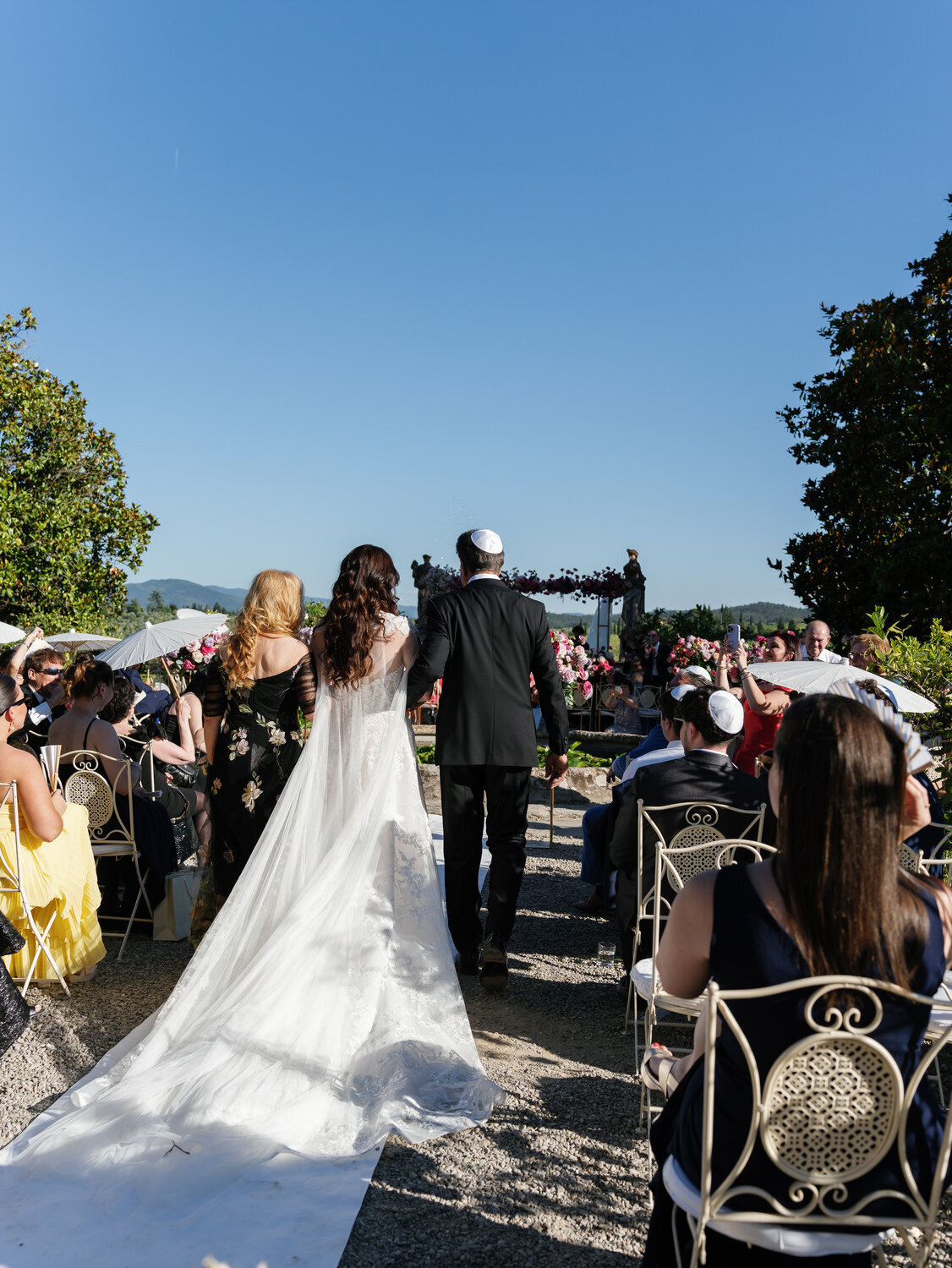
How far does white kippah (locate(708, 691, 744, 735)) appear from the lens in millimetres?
4023

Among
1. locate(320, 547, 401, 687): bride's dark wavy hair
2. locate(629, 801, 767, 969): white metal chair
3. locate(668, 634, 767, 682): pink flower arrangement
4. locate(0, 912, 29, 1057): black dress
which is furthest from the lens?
locate(668, 634, 767, 682): pink flower arrangement

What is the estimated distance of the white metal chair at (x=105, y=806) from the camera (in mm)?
5211

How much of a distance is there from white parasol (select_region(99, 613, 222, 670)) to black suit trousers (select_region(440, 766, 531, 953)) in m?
3.16

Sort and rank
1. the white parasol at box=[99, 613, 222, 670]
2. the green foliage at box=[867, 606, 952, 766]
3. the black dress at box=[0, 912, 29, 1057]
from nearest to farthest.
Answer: the black dress at box=[0, 912, 29, 1057] → the green foliage at box=[867, 606, 952, 766] → the white parasol at box=[99, 613, 222, 670]

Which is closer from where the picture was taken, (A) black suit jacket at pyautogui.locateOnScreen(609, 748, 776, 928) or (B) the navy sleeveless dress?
(B) the navy sleeveless dress

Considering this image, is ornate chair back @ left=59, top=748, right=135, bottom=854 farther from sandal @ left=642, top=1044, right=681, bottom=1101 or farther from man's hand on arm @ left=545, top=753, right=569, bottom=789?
sandal @ left=642, top=1044, right=681, bottom=1101

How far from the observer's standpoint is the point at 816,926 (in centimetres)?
164

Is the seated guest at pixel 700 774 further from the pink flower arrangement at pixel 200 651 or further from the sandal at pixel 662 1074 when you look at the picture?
the pink flower arrangement at pixel 200 651

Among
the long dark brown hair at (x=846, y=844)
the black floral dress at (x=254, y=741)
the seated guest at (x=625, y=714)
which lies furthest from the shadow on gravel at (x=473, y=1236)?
the seated guest at (x=625, y=714)

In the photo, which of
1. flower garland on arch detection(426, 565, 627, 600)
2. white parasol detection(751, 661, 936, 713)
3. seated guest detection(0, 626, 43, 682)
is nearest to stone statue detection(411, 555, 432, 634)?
flower garland on arch detection(426, 565, 627, 600)

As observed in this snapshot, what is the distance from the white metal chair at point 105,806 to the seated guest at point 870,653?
14.1 ft

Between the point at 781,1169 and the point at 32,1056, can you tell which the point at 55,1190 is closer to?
the point at 32,1056

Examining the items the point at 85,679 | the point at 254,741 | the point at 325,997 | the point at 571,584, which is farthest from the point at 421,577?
the point at 325,997

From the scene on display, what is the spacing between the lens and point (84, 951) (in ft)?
15.4
